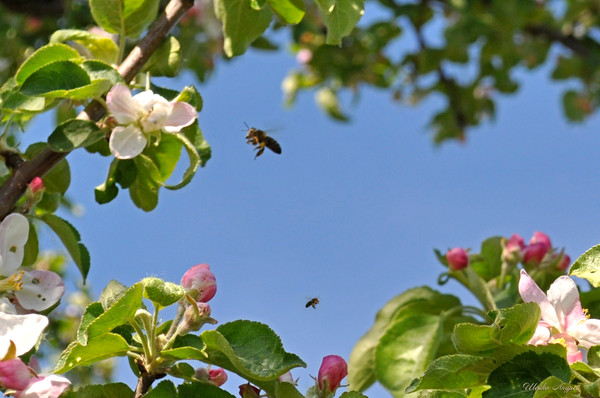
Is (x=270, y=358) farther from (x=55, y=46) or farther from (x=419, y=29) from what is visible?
(x=419, y=29)

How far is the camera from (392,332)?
5.15 feet

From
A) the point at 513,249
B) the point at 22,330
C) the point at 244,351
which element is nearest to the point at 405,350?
the point at 513,249

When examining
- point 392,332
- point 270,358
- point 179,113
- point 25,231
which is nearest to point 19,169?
point 25,231

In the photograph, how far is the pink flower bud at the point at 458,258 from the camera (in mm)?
1683

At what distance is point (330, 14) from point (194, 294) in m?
0.56

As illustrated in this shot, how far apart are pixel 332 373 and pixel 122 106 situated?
538 mm

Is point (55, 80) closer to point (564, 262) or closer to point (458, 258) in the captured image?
point (458, 258)

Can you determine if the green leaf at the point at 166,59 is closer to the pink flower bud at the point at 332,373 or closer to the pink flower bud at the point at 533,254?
the pink flower bud at the point at 332,373

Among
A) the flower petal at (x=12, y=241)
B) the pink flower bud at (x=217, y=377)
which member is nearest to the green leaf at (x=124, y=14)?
the flower petal at (x=12, y=241)

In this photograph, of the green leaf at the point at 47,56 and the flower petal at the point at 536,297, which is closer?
the flower petal at the point at 536,297

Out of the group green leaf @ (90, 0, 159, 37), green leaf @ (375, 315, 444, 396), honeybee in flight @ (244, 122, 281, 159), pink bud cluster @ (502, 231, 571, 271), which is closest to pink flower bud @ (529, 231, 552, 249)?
pink bud cluster @ (502, 231, 571, 271)

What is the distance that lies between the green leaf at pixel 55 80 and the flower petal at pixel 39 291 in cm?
29

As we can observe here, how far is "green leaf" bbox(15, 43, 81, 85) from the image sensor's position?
129 cm

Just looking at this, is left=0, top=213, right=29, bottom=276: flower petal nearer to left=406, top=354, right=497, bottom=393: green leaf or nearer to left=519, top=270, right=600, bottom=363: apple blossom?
left=406, top=354, right=497, bottom=393: green leaf
